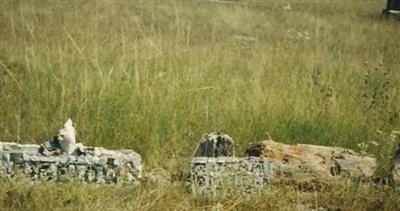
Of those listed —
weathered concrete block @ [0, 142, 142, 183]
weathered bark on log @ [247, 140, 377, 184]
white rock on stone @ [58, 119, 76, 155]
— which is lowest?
weathered bark on log @ [247, 140, 377, 184]

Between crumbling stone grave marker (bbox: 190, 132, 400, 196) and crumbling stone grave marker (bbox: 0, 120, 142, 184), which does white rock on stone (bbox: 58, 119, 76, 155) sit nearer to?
crumbling stone grave marker (bbox: 0, 120, 142, 184)

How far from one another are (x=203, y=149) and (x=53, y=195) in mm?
1056

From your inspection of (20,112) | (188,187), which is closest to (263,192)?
(188,187)

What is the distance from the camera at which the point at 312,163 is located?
3430 mm

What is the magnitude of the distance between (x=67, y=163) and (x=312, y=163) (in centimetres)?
166

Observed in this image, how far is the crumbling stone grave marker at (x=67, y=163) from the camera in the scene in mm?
2988

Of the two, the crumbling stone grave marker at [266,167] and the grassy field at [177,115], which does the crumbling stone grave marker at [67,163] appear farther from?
the crumbling stone grave marker at [266,167]

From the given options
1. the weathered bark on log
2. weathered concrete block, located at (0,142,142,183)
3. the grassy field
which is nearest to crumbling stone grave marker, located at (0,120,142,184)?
weathered concrete block, located at (0,142,142,183)

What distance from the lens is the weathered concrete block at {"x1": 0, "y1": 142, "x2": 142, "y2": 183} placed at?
2984 millimetres

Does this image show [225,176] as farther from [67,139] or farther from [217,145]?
[67,139]

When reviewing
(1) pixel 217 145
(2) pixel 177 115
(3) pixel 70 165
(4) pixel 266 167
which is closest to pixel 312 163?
(4) pixel 266 167

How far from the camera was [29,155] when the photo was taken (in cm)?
302

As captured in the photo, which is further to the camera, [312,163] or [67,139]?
[312,163]

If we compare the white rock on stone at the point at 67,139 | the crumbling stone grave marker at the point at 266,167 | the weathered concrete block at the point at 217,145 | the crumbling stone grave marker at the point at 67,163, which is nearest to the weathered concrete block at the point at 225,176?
the crumbling stone grave marker at the point at 266,167
